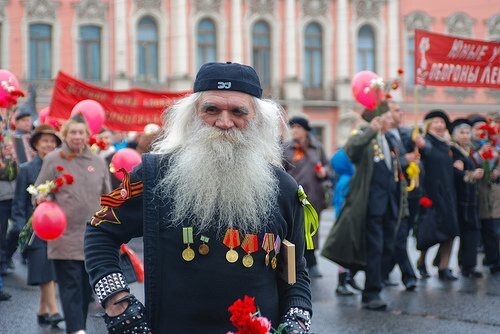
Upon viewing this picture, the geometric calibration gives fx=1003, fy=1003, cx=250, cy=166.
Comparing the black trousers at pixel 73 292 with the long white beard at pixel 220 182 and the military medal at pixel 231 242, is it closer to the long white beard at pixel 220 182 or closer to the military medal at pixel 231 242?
the long white beard at pixel 220 182

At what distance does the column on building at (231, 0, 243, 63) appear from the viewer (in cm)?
3922

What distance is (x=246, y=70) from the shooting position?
12.1 ft

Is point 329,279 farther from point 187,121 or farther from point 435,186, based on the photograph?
point 187,121

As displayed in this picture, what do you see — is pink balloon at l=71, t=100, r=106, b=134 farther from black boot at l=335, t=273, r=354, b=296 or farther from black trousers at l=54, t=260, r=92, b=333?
black boot at l=335, t=273, r=354, b=296

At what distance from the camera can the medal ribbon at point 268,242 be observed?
11.7ft

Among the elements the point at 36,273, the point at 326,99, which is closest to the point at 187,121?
the point at 36,273

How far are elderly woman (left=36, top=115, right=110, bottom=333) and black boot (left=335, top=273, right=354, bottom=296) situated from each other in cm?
326

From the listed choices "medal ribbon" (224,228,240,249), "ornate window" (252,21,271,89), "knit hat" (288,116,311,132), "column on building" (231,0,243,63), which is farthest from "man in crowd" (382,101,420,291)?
"ornate window" (252,21,271,89)

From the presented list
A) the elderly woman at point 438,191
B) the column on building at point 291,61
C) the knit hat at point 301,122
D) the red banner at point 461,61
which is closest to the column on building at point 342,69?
the column on building at point 291,61

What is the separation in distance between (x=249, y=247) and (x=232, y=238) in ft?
0.23

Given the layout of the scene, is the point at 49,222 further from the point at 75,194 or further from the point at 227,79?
the point at 227,79

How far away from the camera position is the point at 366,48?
41062 mm

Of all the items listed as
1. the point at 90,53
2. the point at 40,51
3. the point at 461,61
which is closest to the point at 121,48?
the point at 90,53

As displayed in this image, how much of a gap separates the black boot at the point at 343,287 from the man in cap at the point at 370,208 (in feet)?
2.37
